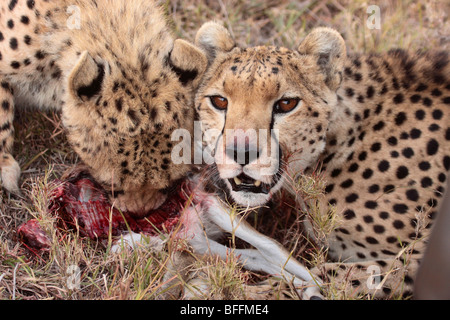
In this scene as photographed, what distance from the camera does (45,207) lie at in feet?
9.43

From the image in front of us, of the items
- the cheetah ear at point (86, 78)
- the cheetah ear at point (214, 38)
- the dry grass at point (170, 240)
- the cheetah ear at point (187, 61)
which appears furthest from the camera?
the cheetah ear at point (214, 38)

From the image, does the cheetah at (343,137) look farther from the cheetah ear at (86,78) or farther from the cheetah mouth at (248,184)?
the cheetah ear at (86,78)

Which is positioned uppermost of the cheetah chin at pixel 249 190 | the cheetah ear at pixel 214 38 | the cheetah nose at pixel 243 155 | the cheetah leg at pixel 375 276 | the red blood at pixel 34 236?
the cheetah ear at pixel 214 38

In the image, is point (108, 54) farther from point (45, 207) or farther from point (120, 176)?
point (45, 207)

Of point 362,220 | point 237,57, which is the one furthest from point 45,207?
point 362,220

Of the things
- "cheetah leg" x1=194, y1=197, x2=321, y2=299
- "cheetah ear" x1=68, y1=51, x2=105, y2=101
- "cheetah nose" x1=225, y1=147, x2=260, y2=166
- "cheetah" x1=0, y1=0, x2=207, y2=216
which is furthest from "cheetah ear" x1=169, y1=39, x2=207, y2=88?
"cheetah leg" x1=194, y1=197, x2=321, y2=299

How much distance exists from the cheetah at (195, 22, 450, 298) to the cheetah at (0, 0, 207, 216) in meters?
0.25

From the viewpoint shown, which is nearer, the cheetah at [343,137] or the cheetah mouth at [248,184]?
the cheetah at [343,137]

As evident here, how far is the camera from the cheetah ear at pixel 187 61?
114 inches

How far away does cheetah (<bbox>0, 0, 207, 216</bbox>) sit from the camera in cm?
270

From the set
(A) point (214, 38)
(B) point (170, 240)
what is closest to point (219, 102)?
(A) point (214, 38)

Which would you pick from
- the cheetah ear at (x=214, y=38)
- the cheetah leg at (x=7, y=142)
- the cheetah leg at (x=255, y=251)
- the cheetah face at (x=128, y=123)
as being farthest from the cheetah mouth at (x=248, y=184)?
the cheetah leg at (x=7, y=142)

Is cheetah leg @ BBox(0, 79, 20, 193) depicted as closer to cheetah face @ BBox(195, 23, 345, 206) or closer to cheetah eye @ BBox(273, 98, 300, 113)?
cheetah face @ BBox(195, 23, 345, 206)
